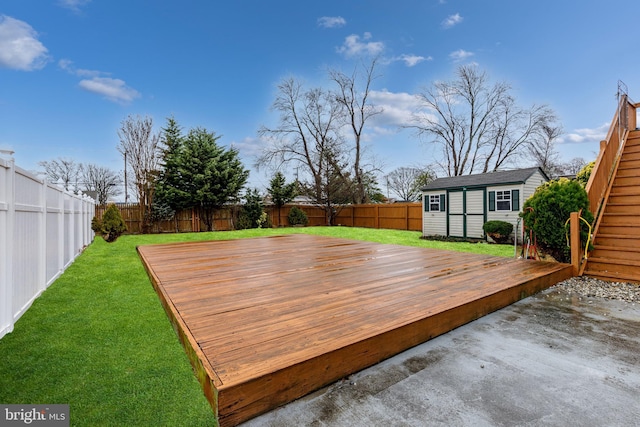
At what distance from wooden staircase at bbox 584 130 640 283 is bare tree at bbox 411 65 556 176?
14.9m

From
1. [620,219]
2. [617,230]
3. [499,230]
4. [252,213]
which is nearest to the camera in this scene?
[617,230]

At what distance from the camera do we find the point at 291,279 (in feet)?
11.5

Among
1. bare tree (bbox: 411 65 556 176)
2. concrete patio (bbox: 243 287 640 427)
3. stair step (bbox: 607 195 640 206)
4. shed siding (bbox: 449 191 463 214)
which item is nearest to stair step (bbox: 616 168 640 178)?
stair step (bbox: 607 195 640 206)

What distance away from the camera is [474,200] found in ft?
38.2

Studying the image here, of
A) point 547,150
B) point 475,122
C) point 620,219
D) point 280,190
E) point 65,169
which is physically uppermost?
point 475,122

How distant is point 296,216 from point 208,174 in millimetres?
4972

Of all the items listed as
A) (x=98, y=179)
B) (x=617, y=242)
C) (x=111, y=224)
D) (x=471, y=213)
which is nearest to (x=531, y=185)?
(x=471, y=213)

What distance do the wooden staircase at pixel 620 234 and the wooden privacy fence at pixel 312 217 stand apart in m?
9.65

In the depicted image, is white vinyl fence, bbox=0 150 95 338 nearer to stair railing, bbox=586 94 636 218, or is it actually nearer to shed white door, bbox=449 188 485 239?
stair railing, bbox=586 94 636 218

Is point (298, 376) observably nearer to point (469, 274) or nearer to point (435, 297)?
point (435, 297)

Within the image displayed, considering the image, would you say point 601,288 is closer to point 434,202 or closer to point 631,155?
point 631,155

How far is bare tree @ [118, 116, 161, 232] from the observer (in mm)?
13961

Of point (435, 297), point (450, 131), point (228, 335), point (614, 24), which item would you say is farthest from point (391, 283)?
point (450, 131)

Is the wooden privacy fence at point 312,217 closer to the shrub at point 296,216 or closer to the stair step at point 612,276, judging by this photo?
the shrub at point 296,216
